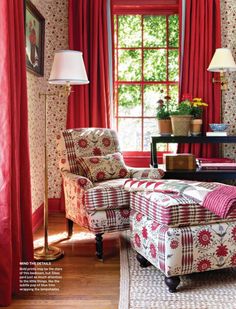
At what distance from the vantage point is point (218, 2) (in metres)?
4.45

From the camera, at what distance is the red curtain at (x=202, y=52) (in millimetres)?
4457

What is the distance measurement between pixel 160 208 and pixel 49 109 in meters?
2.53

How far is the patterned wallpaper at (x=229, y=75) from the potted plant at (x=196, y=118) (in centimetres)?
42

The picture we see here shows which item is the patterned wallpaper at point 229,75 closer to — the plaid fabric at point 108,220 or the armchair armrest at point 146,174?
the armchair armrest at point 146,174

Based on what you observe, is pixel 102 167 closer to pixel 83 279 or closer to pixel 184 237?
pixel 83 279

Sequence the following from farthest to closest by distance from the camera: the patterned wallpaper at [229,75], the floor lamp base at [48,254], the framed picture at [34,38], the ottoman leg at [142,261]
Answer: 1. the patterned wallpaper at [229,75]
2. the framed picture at [34,38]
3. the floor lamp base at [48,254]
4. the ottoman leg at [142,261]

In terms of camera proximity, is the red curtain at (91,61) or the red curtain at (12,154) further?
the red curtain at (91,61)

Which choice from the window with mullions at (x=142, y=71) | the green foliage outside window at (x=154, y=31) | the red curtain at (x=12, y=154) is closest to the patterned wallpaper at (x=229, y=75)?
the window with mullions at (x=142, y=71)

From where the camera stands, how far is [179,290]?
252 centimetres

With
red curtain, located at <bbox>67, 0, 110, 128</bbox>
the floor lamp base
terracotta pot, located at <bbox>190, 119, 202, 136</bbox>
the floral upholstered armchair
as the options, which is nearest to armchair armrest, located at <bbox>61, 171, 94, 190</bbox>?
the floral upholstered armchair

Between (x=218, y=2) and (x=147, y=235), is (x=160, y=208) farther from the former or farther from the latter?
(x=218, y=2)

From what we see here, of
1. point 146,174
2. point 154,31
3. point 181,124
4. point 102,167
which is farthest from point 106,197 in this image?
point 154,31

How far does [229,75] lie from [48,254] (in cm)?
277

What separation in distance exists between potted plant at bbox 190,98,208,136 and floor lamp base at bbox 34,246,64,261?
1881mm
